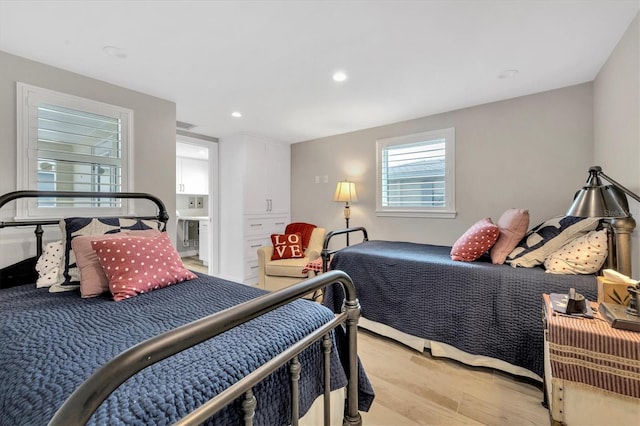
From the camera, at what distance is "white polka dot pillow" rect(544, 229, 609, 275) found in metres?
1.72

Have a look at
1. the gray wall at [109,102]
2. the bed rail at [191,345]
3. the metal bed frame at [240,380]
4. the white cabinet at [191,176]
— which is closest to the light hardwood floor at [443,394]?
the metal bed frame at [240,380]

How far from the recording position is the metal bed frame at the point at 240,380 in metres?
0.46

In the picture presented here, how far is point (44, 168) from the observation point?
2.11m

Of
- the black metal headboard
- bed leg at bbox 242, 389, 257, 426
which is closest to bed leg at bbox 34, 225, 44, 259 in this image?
the black metal headboard

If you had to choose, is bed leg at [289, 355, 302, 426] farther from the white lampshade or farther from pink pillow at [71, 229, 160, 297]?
the white lampshade

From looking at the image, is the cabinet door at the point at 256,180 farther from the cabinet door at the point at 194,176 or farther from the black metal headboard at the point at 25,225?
the cabinet door at the point at 194,176

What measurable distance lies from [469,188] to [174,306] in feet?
9.84

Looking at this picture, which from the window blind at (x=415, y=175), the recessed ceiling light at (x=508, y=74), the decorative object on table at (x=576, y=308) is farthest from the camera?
the window blind at (x=415, y=175)

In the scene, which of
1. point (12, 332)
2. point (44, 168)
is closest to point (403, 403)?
point (12, 332)

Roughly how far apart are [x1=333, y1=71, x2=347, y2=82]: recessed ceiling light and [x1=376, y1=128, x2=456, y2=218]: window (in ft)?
4.73

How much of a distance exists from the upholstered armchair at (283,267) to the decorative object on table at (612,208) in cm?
244

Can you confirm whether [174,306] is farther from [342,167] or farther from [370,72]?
[342,167]

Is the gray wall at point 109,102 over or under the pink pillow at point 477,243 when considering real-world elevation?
over

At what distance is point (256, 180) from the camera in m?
4.20
